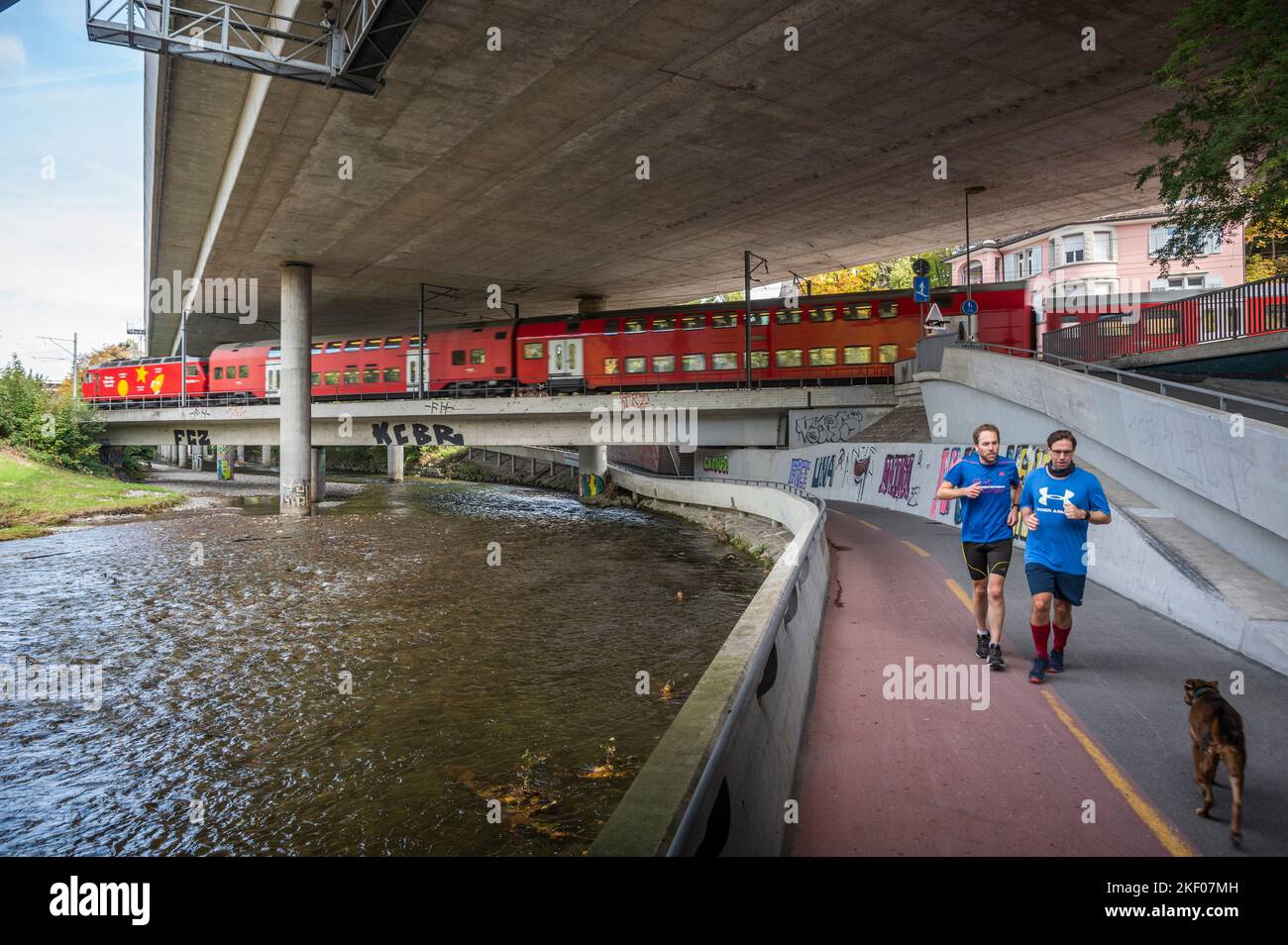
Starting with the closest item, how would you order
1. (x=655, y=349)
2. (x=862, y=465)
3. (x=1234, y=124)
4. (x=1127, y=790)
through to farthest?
(x=1127, y=790) → (x=1234, y=124) → (x=862, y=465) → (x=655, y=349)

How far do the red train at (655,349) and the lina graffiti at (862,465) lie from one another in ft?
21.0

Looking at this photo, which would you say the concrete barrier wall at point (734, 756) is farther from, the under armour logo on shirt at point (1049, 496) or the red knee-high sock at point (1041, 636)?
the under armour logo on shirt at point (1049, 496)

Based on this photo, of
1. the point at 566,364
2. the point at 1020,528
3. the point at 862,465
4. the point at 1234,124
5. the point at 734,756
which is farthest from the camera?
the point at 566,364

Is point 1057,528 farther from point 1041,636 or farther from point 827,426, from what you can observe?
point 827,426

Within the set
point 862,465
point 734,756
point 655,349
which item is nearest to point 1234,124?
point 734,756

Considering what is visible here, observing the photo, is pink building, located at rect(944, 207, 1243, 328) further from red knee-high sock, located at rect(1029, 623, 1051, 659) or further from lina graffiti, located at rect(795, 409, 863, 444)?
red knee-high sock, located at rect(1029, 623, 1051, 659)

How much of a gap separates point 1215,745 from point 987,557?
284 centimetres

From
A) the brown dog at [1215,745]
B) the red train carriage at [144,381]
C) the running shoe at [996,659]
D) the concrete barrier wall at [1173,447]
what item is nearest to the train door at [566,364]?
the concrete barrier wall at [1173,447]

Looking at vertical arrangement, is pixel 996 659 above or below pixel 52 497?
below

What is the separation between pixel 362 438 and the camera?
122ft

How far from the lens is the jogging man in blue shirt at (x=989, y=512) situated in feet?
22.5

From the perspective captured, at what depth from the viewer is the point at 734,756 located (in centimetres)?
365

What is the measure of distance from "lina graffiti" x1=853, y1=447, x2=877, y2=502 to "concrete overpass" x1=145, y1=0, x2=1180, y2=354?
8663mm

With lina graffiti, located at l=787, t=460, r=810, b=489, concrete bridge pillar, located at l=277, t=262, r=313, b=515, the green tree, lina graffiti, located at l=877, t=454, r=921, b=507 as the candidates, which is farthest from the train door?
the green tree
